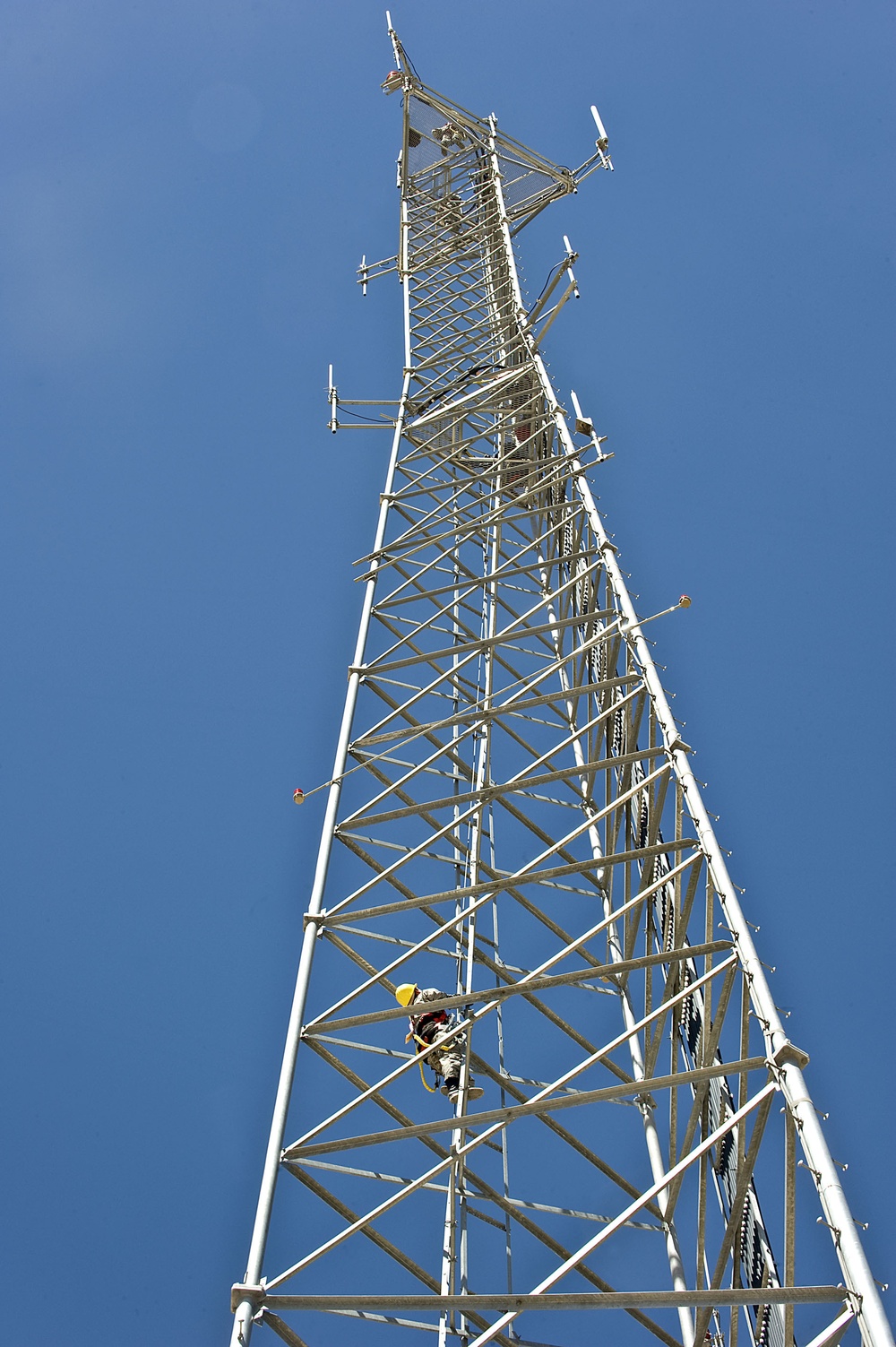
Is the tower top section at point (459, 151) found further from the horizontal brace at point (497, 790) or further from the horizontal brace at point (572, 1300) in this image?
the horizontal brace at point (572, 1300)

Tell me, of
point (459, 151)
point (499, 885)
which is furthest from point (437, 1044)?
point (459, 151)

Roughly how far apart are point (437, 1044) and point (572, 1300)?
3061mm

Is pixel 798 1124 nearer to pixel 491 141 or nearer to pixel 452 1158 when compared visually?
pixel 452 1158

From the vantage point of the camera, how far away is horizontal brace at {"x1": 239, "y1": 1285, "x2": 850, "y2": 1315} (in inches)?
260

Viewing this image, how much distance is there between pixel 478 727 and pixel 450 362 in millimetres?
9293

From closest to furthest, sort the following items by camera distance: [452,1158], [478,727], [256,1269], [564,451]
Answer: [256,1269]
[452,1158]
[478,727]
[564,451]

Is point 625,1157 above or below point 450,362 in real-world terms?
below

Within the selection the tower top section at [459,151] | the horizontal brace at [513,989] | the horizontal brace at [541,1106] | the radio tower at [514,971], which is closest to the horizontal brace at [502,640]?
the radio tower at [514,971]

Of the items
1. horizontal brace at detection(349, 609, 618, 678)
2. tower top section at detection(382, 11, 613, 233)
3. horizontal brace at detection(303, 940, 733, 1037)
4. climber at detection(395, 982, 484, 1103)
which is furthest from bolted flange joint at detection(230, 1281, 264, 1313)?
tower top section at detection(382, 11, 613, 233)

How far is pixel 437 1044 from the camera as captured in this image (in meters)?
10.0

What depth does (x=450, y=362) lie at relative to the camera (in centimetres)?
2088

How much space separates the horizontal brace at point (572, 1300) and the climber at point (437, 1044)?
2605 mm

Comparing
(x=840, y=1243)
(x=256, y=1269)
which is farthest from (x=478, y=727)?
(x=840, y=1243)

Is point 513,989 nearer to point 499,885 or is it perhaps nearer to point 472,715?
point 499,885
